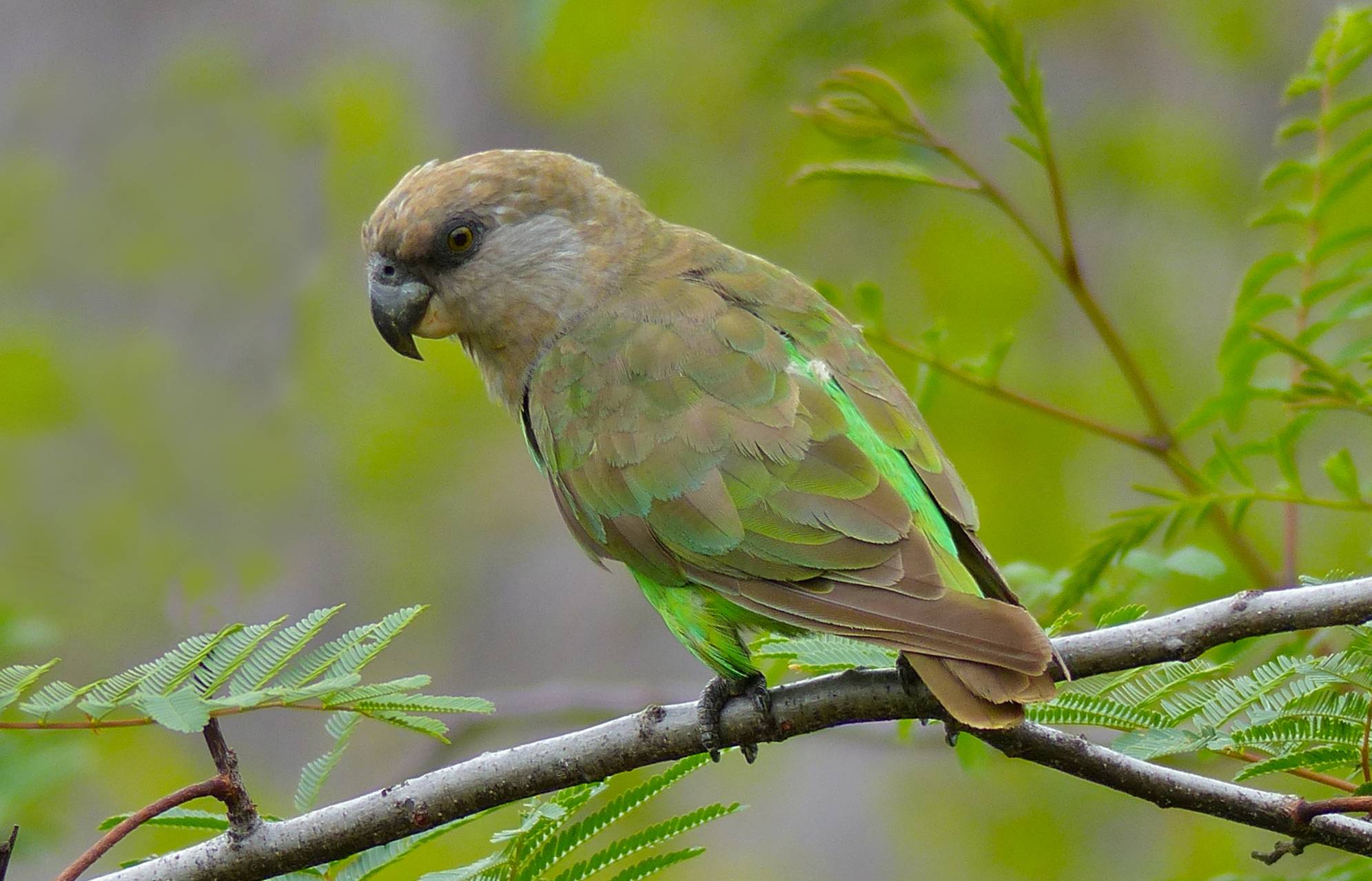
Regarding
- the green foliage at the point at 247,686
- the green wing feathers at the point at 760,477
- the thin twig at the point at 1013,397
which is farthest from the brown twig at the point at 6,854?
the thin twig at the point at 1013,397

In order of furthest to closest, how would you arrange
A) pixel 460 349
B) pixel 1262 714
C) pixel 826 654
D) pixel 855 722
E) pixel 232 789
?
1. pixel 460 349
2. pixel 826 654
3. pixel 855 722
4. pixel 1262 714
5. pixel 232 789

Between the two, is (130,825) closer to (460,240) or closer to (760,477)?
(760,477)

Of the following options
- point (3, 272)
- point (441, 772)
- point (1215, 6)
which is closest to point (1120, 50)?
point (1215, 6)

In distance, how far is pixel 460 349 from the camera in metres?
7.25

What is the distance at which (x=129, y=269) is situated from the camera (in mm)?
8062

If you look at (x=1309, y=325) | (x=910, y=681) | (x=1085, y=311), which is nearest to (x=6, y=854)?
(x=910, y=681)

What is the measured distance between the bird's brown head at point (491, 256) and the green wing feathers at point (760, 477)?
21 cm

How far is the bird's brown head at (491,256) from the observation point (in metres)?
4.48

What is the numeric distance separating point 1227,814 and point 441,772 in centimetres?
153

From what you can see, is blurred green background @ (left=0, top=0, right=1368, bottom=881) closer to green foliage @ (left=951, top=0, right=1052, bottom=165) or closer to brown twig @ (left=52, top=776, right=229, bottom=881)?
green foliage @ (left=951, top=0, right=1052, bottom=165)

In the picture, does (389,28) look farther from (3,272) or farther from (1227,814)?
(1227,814)

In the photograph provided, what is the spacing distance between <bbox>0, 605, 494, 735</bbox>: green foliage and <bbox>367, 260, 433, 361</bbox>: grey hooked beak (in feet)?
6.74

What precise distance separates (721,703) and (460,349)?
14.6 feet

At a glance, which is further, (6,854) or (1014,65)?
(1014,65)
